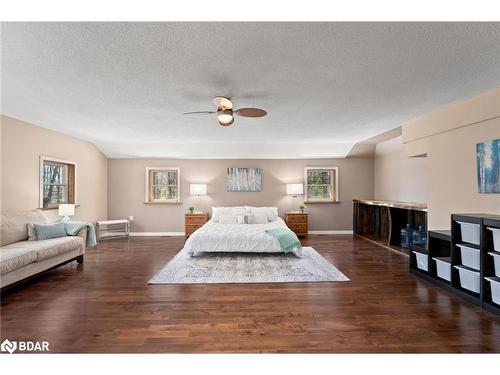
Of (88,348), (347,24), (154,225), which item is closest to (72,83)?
(88,348)

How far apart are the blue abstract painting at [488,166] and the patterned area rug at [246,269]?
6.66 ft

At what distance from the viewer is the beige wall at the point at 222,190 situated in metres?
6.79

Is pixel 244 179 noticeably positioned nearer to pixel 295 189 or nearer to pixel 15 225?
pixel 295 189

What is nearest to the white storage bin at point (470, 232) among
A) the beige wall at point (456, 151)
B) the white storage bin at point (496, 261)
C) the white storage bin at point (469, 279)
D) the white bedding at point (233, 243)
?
the white storage bin at point (496, 261)

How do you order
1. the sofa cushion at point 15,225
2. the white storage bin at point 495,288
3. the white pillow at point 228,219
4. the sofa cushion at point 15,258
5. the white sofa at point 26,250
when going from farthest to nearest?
the white pillow at point 228,219 → the sofa cushion at point 15,225 → the white sofa at point 26,250 → the sofa cushion at point 15,258 → the white storage bin at point 495,288

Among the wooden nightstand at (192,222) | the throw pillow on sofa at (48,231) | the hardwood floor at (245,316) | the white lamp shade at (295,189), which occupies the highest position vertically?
the white lamp shade at (295,189)

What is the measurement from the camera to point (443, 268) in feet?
9.89

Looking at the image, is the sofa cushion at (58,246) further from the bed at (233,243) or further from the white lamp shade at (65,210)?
the bed at (233,243)

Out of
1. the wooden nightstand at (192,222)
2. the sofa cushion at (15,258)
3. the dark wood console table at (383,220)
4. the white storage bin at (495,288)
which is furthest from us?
the wooden nightstand at (192,222)

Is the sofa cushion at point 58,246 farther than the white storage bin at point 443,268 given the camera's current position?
Yes

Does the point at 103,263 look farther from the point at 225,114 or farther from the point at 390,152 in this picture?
the point at 390,152

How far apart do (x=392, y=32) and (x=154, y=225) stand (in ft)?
21.8

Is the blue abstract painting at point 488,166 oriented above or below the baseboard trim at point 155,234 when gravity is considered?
above

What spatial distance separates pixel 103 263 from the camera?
412 cm
